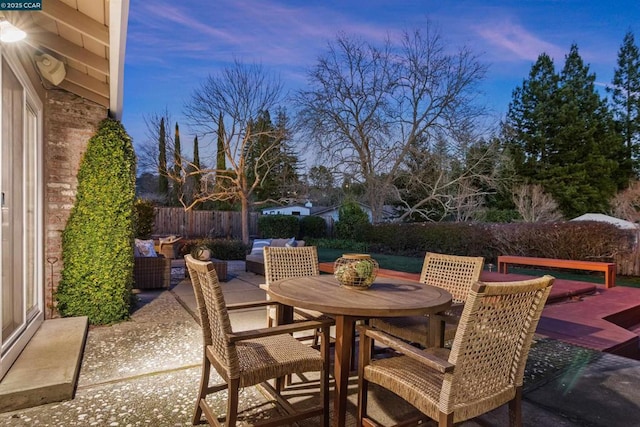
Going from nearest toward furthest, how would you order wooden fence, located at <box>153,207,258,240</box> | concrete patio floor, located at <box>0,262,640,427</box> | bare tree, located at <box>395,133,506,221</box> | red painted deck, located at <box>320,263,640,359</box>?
concrete patio floor, located at <box>0,262,640,427</box> < red painted deck, located at <box>320,263,640,359</box> < bare tree, located at <box>395,133,506,221</box> < wooden fence, located at <box>153,207,258,240</box>

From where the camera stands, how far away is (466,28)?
13.6m

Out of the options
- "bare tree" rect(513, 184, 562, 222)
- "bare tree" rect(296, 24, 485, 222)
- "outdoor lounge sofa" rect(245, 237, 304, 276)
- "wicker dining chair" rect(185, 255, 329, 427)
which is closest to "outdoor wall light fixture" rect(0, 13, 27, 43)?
"wicker dining chair" rect(185, 255, 329, 427)

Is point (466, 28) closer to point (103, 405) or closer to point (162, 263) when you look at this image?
point (162, 263)

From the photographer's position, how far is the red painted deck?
3.85 m

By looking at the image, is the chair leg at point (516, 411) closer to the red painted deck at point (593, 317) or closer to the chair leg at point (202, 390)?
the chair leg at point (202, 390)

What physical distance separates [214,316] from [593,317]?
15.6 ft

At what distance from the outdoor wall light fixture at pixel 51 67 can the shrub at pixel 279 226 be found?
1351 centimetres

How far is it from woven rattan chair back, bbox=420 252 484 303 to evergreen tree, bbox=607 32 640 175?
76.6 feet

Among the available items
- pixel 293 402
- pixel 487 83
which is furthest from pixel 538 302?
pixel 487 83

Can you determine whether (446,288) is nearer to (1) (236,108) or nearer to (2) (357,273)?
(2) (357,273)

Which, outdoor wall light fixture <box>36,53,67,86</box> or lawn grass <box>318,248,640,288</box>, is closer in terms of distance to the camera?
outdoor wall light fixture <box>36,53,67,86</box>

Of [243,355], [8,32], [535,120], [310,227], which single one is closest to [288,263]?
[243,355]
